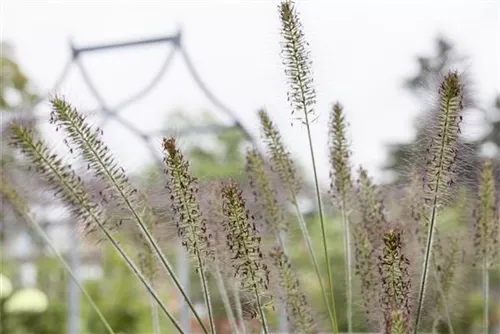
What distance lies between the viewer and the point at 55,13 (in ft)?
6.17

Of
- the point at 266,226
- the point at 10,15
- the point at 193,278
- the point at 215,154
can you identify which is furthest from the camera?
the point at 193,278

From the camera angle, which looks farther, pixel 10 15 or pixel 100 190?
pixel 10 15

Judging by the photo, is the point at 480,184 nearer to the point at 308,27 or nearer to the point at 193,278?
the point at 308,27

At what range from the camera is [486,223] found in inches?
32.7

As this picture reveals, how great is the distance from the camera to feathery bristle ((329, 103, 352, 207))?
79 cm

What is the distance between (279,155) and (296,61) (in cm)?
13

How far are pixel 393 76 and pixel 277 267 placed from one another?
144cm

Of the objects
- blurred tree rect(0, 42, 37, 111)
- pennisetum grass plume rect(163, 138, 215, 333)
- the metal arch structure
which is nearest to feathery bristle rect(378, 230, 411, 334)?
pennisetum grass plume rect(163, 138, 215, 333)

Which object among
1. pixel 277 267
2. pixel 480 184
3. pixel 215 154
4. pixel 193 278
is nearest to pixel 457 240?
pixel 480 184

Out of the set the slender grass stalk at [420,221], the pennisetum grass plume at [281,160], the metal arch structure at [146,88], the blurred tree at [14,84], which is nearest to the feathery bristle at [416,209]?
the slender grass stalk at [420,221]

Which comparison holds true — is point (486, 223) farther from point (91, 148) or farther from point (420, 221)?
point (91, 148)

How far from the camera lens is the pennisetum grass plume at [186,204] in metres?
0.64

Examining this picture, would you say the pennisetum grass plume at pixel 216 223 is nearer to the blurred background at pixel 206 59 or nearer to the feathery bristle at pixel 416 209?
the feathery bristle at pixel 416 209

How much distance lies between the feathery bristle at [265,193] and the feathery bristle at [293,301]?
0.08 m
